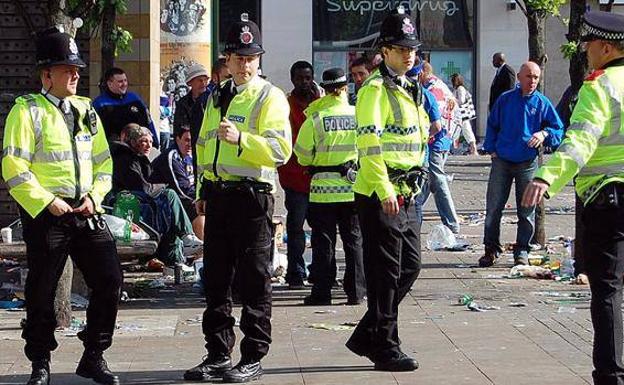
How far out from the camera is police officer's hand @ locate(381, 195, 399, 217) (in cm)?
784

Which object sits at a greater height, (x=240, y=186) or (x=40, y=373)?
(x=240, y=186)

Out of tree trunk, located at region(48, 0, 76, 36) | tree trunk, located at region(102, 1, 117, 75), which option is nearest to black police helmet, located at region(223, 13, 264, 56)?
tree trunk, located at region(48, 0, 76, 36)

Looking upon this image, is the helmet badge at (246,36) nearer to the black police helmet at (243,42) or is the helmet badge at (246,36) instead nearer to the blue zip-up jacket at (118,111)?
the black police helmet at (243,42)

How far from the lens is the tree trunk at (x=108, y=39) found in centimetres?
1235

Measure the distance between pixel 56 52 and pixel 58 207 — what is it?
3.01 ft

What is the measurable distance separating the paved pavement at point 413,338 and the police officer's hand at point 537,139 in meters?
1.25

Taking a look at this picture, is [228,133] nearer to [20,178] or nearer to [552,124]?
[20,178]

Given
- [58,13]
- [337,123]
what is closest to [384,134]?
Result: [337,123]

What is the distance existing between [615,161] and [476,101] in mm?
28758

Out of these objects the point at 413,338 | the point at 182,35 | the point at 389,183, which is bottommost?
the point at 413,338

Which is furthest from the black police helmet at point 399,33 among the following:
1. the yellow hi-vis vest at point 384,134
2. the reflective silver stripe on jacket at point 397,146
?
the reflective silver stripe on jacket at point 397,146

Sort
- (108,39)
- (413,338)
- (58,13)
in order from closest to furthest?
(413,338), (58,13), (108,39)

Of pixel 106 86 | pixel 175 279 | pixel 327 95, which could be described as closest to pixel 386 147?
pixel 327 95

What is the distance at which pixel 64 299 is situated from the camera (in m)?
9.44
